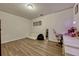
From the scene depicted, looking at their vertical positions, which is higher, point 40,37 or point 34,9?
point 34,9

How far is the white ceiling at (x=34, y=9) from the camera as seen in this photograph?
1.72 meters

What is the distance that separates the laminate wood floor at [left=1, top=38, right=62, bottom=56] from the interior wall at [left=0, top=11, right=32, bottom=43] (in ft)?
0.36

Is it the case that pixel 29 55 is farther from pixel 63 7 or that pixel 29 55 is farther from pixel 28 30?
pixel 63 7

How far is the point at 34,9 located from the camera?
6.10 ft

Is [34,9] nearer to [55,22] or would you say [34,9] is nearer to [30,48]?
[55,22]

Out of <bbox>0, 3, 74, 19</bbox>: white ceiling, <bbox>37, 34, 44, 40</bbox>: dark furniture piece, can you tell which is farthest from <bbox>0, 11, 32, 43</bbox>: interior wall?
<bbox>37, 34, 44, 40</bbox>: dark furniture piece

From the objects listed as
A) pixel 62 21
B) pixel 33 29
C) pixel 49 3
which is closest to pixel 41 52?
pixel 33 29

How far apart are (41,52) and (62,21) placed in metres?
0.72

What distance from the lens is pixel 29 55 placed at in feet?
5.82

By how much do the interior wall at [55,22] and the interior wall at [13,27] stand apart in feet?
0.50

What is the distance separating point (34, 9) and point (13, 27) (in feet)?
1.86

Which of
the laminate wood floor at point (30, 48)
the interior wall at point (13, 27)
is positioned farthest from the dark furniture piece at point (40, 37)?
the interior wall at point (13, 27)

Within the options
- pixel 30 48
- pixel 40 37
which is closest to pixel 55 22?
pixel 40 37

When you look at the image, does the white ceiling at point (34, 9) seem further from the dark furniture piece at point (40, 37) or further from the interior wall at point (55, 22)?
the dark furniture piece at point (40, 37)
